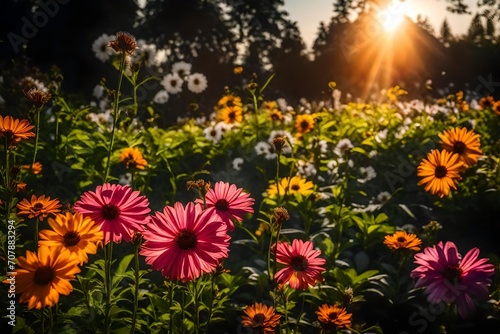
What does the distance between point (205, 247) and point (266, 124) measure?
308cm

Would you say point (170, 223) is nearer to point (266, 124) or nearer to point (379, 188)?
point (379, 188)

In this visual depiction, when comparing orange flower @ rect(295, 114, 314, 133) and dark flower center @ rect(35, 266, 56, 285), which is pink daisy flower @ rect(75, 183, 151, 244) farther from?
orange flower @ rect(295, 114, 314, 133)

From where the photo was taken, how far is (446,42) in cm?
2661

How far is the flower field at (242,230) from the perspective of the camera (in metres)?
1.28

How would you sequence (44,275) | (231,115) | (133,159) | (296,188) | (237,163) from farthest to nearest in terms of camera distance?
(231,115) → (237,163) → (296,188) → (133,159) → (44,275)

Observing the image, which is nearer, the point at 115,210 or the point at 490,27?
the point at 115,210

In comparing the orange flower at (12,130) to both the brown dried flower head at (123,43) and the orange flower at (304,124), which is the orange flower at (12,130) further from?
the orange flower at (304,124)

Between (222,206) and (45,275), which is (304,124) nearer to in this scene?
(222,206)

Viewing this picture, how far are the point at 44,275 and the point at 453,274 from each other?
1.11 meters

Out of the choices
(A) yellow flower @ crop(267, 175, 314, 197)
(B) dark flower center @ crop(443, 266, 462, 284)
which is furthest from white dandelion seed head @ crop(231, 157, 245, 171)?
(B) dark flower center @ crop(443, 266, 462, 284)

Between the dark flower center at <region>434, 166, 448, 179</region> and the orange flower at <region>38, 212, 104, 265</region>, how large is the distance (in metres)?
1.50

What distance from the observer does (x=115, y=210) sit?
53.6 inches

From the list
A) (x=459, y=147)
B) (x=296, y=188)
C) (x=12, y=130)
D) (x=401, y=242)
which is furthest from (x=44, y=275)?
(x=459, y=147)

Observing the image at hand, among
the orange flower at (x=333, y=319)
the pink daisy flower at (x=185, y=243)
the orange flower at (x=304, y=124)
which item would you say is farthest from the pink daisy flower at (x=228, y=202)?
the orange flower at (x=304, y=124)
